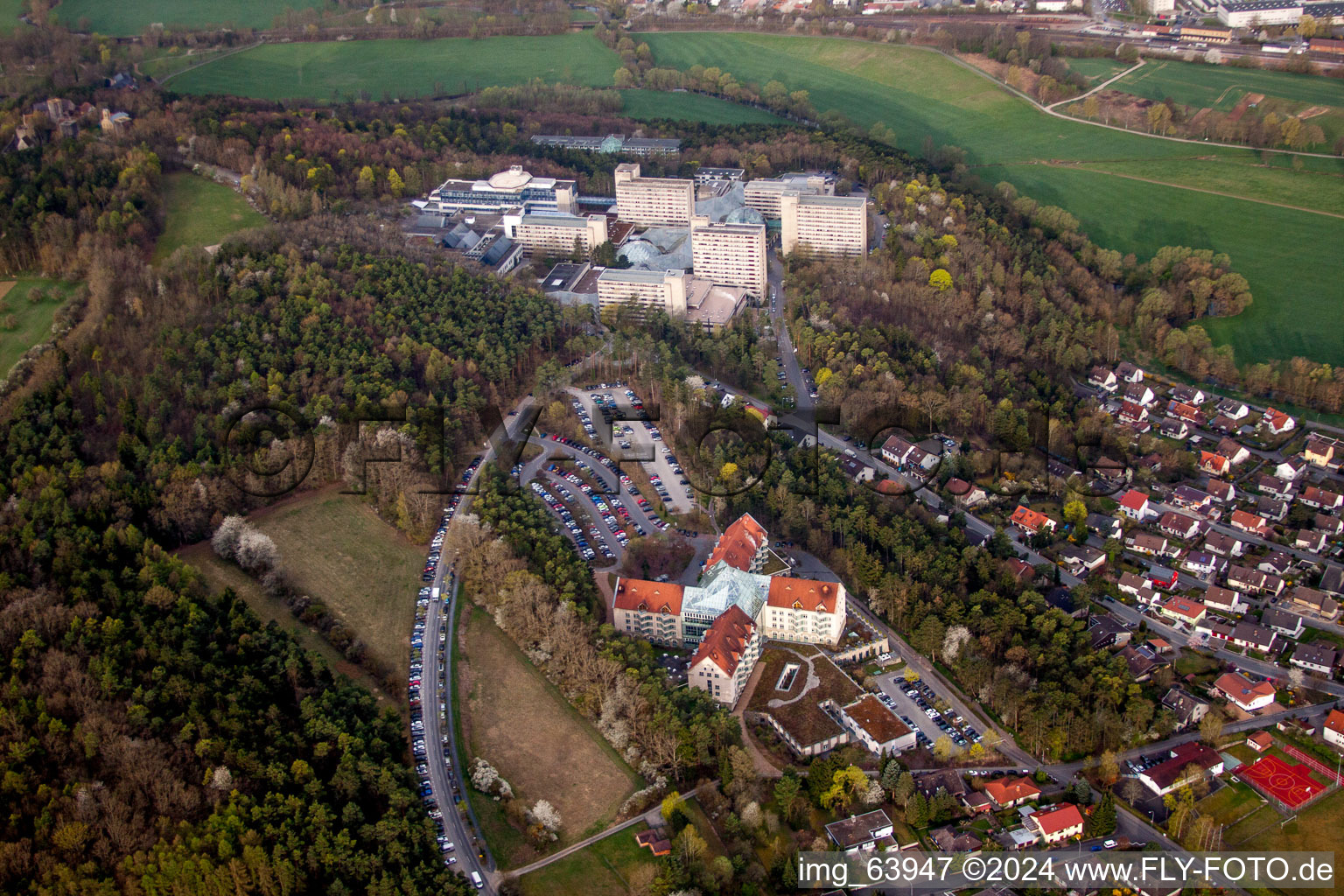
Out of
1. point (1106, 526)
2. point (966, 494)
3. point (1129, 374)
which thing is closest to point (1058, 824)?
point (1106, 526)

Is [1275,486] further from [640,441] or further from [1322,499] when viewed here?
[640,441]

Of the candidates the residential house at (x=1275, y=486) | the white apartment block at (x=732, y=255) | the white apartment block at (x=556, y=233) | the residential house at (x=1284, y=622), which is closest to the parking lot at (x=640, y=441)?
the white apartment block at (x=732, y=255)

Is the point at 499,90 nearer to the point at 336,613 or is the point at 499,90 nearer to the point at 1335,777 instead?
the point at 336,613

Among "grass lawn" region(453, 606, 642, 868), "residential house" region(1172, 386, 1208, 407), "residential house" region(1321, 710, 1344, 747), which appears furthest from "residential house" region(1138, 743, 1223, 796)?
"residential house" region(1172, 386, 1208, 407)

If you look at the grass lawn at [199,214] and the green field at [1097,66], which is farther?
the green field at [1097,66]

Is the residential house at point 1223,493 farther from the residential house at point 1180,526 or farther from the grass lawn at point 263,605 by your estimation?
the grass lawn at point 263,605

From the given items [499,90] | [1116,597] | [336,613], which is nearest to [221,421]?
[336,613]
